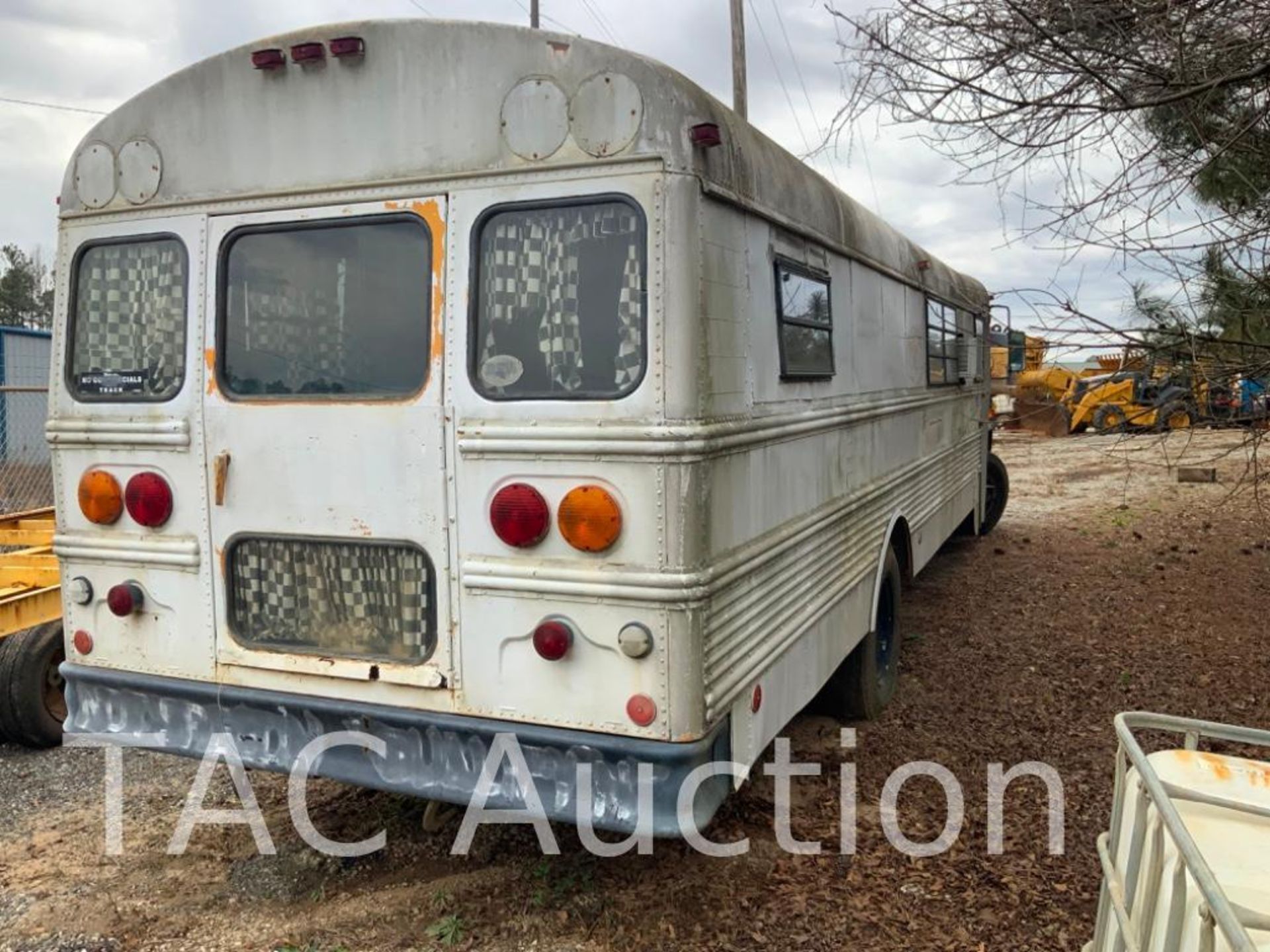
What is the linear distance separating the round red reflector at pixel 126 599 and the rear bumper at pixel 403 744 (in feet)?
0.78

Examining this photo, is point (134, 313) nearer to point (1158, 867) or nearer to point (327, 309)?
point (327, 309)

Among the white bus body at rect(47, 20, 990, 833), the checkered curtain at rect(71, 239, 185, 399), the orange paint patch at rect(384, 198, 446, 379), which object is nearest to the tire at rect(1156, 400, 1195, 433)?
the white bus body at rect(47, 20, 990, 833)

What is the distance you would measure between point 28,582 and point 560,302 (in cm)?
360

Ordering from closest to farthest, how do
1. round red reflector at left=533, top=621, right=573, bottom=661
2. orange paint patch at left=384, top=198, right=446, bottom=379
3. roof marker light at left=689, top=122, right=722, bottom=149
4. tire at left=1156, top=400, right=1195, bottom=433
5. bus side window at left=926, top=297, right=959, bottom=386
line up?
1. roof marker light at left=689, top=122, right=722, bottom=149
2. round red reflector at left=533, top=621, right=573, bottom=661
3. orange paint patch at left=384, top=198, right=446, bottom=379
4. tire at left=1156, top=400, right=1195, bottom=433
5. bus side window at left=926, top=297, right=959, bottom=386

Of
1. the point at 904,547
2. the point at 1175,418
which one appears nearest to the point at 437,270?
the point at 904,547

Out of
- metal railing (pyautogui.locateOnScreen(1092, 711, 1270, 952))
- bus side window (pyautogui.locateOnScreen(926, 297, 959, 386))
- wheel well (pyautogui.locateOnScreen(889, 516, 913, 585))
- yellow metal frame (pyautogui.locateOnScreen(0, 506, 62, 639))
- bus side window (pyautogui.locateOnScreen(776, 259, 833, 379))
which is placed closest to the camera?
metal railing (pyautogui.locateOnScreen(1092, 711, 1270, 952))

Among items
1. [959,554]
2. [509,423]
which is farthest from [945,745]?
[959,554]

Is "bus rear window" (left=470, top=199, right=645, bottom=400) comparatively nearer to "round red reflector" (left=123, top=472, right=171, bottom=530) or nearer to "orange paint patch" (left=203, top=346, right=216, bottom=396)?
"orange paint patch" (left=203, top=346, right=216, bottom=396)

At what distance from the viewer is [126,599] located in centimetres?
340

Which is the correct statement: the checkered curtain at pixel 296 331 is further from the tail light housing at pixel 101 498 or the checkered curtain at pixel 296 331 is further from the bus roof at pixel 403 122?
the tail light housing at pixel 101 498

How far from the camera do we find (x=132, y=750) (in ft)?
15.3

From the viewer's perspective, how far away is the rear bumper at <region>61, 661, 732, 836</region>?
9.41 feet

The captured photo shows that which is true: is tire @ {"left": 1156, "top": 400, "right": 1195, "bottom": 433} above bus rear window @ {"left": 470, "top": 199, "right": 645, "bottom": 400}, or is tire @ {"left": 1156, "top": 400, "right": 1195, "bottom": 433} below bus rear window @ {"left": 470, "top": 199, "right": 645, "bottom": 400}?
below

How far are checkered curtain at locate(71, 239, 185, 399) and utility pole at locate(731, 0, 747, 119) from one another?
32.5ft
